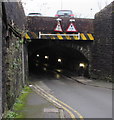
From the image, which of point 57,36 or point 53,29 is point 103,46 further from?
point 53,29

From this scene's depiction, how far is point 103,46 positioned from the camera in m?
16.9

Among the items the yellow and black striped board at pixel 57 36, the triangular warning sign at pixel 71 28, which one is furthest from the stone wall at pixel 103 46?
the triangular warning sign at pixel 71 28

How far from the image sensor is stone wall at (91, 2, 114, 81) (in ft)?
53.0

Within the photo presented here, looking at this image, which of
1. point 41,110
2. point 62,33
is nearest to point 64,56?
point 62,33

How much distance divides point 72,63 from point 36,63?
1772cm

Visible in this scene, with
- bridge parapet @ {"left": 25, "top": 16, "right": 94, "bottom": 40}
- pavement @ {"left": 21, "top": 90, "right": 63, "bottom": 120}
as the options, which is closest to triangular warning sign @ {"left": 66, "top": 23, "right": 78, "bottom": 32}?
bridge parapet @ {"left": 25, "top": 16, "right": 94, "bottom": 40}

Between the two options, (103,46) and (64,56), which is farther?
(64,56)

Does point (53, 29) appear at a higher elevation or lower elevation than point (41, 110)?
higher

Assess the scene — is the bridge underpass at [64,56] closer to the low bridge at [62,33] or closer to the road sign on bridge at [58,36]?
the low bridge at [62,33]

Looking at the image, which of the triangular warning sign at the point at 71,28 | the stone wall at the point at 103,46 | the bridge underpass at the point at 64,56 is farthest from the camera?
the bridge underpass at the point at 64,56

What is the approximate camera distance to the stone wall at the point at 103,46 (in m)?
16.2

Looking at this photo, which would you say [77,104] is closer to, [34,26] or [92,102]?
[92,102]

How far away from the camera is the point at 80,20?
17500mm

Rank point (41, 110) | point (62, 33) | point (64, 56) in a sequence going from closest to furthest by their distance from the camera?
1. point (41, 110)
2. point (62, 33)
3. point (64, 56)
